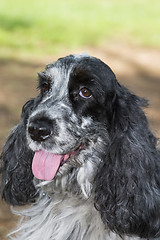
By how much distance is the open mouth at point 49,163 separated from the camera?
4312 mm

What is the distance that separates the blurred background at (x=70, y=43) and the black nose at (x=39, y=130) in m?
2.27

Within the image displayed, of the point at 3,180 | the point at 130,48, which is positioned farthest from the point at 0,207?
the point at 130,48

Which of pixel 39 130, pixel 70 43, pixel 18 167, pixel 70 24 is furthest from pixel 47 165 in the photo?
pixel 70 24

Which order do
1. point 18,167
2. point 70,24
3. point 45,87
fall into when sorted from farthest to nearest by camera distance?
point 70,24 < point 18,167 < point 45,87

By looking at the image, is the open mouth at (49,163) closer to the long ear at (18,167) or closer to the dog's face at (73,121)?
the dog's face at (73,121)

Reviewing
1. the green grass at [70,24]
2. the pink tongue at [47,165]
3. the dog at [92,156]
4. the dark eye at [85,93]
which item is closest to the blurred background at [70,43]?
the green grass at [70,24]

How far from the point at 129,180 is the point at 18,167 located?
1158mm

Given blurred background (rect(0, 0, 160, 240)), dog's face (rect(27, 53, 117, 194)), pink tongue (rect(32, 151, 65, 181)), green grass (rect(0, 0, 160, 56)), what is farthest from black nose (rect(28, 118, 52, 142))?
green grass (rect(0, 0, 160, 56))

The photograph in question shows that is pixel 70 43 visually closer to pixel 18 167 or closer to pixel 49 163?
pixel 18 167

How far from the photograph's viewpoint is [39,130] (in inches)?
165

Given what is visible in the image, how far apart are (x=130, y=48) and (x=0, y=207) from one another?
9.82 meters

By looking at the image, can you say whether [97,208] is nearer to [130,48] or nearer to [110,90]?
[110,90]

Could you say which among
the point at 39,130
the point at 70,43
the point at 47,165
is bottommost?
the point at 47,165

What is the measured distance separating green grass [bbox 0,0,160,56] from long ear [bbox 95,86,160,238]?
1008 centimetres
